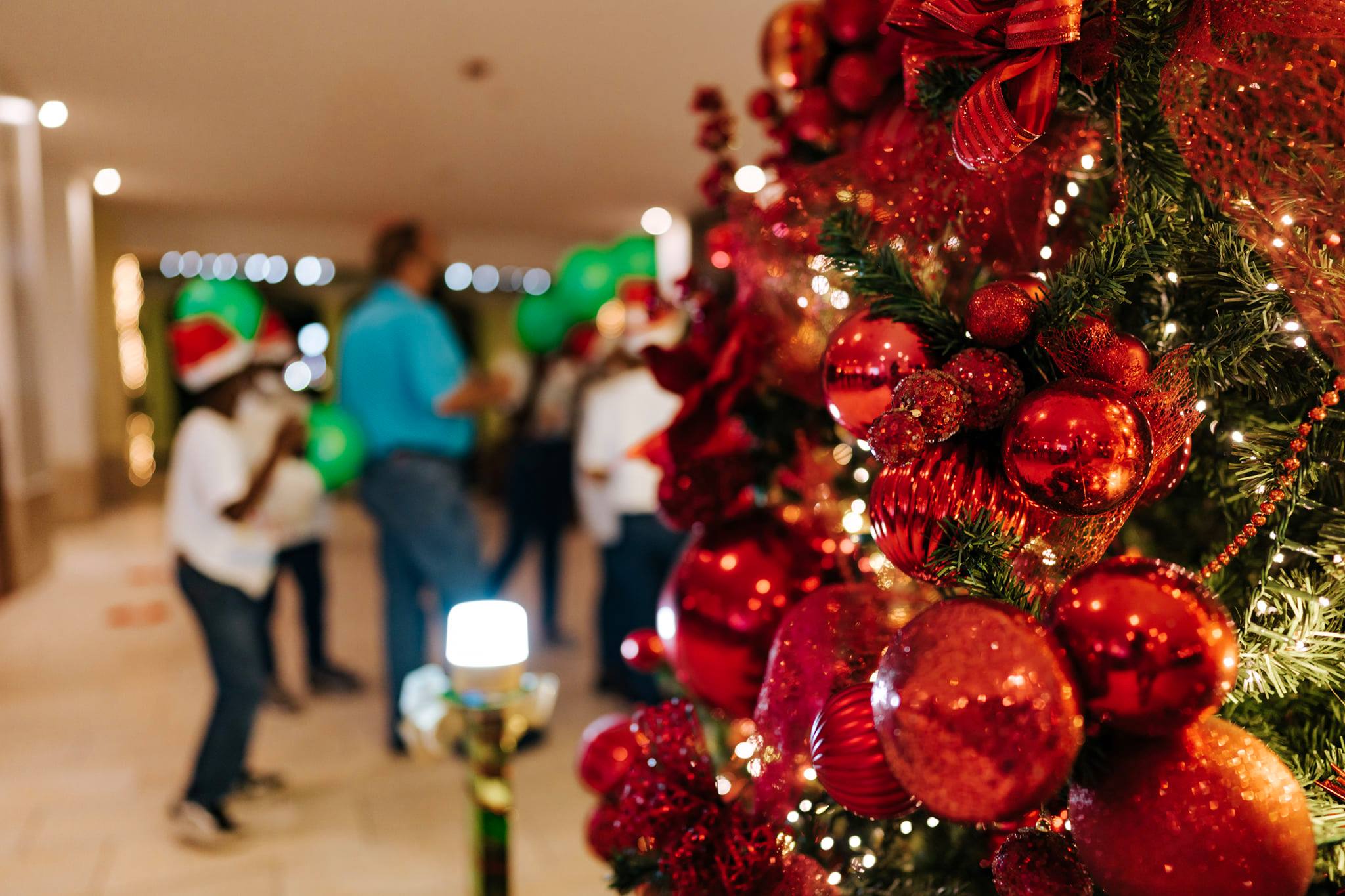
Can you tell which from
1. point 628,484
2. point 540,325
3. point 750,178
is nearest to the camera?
point 750,178

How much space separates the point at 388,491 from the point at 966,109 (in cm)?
239

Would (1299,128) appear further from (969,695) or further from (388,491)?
(388,491)

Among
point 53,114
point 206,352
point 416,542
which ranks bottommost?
point 416,542

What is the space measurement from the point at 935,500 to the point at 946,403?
72 mm

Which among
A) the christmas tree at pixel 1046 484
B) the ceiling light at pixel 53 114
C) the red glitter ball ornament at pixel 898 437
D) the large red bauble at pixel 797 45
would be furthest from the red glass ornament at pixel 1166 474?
the ceiling light at pixel 53 114

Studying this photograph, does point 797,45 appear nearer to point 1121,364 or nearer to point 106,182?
point 1121,364

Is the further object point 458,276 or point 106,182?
point 458,276

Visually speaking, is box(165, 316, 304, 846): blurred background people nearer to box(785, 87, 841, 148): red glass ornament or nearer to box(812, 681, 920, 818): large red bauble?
box(785, 87, 841, 148): red glass ornament

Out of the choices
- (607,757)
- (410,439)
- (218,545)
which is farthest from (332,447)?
(607,757)

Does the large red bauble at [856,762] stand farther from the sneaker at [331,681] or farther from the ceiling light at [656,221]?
the ceiling light at [656,221]

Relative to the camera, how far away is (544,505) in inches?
169

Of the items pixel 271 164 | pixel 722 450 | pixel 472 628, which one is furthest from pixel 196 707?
pixel 271 164

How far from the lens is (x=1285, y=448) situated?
72cm

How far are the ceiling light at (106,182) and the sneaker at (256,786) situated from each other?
21.0ft
